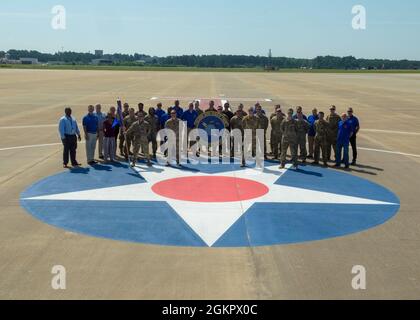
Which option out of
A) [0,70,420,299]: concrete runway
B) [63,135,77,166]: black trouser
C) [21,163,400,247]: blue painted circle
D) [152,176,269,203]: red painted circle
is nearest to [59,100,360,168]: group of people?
[63,135,77,166]: black trouser

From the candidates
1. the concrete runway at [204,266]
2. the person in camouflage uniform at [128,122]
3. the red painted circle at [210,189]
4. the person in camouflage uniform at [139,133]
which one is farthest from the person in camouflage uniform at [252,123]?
the concrete runway at [204,266]

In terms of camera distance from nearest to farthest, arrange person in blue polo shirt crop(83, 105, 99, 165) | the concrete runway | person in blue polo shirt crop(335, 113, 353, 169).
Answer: the concrete runway < person in blue polo shirt crop(335, 113, 353, 169) < person in blue polo shirt crop(83, 105, 99, 165)

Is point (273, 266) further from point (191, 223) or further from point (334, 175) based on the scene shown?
point (334, 175)

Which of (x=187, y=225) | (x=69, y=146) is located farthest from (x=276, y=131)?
(x=187, y=225)

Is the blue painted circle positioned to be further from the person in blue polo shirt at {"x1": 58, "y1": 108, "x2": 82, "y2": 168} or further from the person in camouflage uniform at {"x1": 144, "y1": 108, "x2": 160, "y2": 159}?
the person in camouflage uniform at {"x1": 144, "y1": 108, "x2": 160, "y2": 159}

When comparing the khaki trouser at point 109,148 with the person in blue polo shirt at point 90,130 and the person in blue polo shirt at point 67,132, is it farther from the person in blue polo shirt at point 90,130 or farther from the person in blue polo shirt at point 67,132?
the person in blue polo shirt at point 67,132
